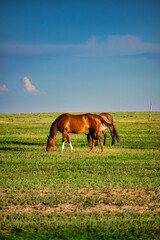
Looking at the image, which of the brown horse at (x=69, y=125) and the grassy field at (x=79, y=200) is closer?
the grassy field at (x=79, y=200)

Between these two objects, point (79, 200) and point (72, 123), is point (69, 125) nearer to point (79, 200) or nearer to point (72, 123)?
point (72, 123)

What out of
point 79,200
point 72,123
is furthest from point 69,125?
point 79,200

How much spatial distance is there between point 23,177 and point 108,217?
4.51m

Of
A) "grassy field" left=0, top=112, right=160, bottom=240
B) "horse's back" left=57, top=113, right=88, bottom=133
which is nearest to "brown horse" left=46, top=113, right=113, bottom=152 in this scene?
"horse's back" left=57, top=113, right=88, bottom=133

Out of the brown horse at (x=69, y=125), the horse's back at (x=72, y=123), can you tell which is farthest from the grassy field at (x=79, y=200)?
the horse's back at (x=72, y=123)

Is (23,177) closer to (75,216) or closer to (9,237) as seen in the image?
(75,216)

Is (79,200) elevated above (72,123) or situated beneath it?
situated beneath

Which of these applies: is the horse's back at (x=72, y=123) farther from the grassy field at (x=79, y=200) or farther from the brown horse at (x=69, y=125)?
the grassy field at (x=79, y=200)

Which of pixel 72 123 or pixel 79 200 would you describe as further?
pixel 72 123

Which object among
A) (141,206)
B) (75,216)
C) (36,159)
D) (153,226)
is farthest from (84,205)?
(36,159)

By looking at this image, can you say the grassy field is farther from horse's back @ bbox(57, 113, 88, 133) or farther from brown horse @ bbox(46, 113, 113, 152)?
horse's back @ bbox(57, 113, 88, 133)

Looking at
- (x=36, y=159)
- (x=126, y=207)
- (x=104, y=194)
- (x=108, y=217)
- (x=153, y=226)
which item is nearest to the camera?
(x=153, y=226)

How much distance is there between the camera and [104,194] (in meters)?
7.74

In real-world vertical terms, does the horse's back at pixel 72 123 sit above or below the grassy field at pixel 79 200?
above
